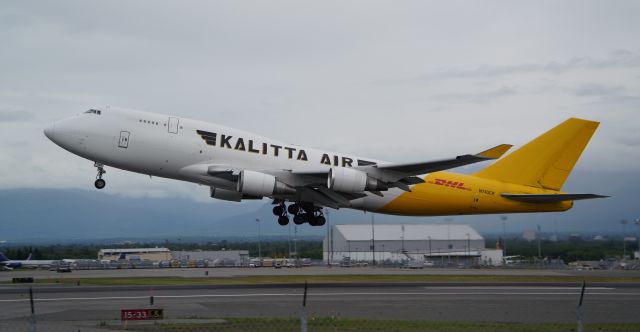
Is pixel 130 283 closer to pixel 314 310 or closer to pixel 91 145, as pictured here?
pixel 91 145

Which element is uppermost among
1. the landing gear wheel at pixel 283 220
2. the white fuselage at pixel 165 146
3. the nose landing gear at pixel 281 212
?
the white fuselage at pixel 165 146

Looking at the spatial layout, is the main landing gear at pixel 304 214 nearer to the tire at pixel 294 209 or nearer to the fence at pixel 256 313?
the tire at pixel 294 209

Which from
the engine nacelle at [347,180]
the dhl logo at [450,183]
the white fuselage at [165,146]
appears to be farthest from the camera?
the dhl logo at [450,183]

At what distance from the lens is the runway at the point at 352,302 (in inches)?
1031

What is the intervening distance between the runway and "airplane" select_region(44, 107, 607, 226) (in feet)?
15.8

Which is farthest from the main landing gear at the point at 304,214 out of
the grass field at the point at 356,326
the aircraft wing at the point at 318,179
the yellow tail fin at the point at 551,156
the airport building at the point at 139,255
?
the airport building at the point at 139,255

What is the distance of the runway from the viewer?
26.2 metres

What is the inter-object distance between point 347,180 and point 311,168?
108 inches

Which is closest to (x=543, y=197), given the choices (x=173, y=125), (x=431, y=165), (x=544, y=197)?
(x=544, y=197)

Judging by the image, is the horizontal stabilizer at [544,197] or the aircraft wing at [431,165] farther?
the horizontal stabilizer at [544,197]

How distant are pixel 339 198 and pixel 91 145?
43.9ft

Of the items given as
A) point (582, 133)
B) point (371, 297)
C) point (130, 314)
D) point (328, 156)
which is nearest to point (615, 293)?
point (582, 133)

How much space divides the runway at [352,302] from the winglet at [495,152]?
666 centimetres

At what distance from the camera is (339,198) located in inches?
1543
